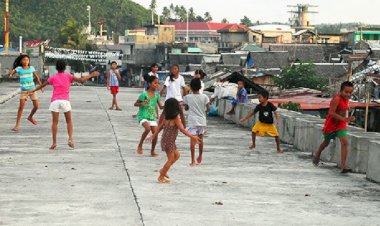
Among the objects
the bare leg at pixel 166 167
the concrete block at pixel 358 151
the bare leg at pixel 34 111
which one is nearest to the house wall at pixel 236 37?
the bare leg at pixel 34 111

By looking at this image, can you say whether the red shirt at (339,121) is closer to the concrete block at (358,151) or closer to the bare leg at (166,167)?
the concrete block at (358,151)

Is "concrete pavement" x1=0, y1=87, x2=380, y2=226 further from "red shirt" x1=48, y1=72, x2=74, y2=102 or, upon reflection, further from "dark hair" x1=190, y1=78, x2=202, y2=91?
"dark hair" x1=190, y1=78, x2=202, y2=91

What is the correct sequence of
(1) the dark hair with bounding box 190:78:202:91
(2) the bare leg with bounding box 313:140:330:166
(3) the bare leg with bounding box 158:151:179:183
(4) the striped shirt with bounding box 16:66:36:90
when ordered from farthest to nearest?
(4) the striped shirt with bounding box 16:66:36:90
(1) the dark hair with bounding box 190:78:202:91
(2) the bare leg with bounding box 313:140:330:166
(3) the bare leg with bounding box 158:151:179:183

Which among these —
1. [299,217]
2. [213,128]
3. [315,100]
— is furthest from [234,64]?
[299,217]

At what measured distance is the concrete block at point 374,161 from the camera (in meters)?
13.1

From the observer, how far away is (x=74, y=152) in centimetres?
1600

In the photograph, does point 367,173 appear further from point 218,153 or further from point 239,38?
point 239,38

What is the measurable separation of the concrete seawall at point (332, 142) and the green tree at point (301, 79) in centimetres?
3842

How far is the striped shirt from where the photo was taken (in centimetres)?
1977

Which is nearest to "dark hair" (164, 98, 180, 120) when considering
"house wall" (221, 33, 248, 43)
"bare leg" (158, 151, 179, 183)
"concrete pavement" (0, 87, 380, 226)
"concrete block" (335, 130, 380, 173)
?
"bare leg" (158, 151, 179, 183)

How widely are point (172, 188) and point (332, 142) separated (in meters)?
4.82

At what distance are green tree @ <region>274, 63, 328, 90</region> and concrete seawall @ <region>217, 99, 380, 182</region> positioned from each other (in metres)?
38.4

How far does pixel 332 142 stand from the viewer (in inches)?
625

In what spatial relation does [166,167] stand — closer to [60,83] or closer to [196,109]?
[196,109]
